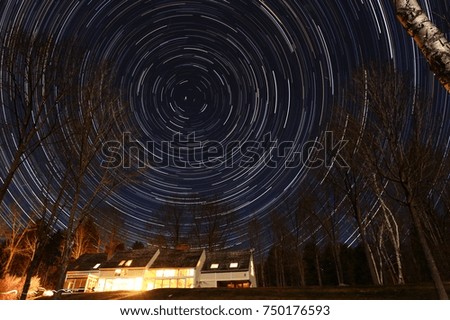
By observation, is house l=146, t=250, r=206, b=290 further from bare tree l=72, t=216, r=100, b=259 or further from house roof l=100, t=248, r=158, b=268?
bare tree l=72, t=216, r=100, b=259

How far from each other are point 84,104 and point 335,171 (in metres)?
14.4

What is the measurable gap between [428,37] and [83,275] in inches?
1645

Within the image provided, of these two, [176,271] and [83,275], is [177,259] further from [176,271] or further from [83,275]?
[83,275]

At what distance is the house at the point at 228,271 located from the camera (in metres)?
32.9

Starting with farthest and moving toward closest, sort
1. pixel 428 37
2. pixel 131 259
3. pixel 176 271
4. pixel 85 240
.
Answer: pixel 85 240 < pixel 131 259 < pixel 176 271 < pixel 428 37

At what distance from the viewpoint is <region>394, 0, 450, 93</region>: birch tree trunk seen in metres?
2.62

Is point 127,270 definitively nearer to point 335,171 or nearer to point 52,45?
point 335,171

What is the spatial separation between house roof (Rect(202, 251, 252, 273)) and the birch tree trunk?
110 feet

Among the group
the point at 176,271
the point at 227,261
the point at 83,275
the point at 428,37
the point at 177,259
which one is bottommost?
the point at 428,37

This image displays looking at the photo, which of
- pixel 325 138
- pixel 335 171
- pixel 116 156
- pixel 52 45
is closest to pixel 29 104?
pixel 52 45

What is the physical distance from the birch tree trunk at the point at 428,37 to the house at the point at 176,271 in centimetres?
3378

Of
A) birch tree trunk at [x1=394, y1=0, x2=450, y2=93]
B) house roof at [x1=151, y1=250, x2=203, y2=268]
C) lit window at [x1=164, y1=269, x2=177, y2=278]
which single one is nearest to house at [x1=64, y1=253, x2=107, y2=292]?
house roof at [x1=151, y1=250, x2=203, y2=268]

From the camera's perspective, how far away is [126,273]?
34.3 m

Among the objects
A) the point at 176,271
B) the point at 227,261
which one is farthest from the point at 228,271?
the point at 176,271
